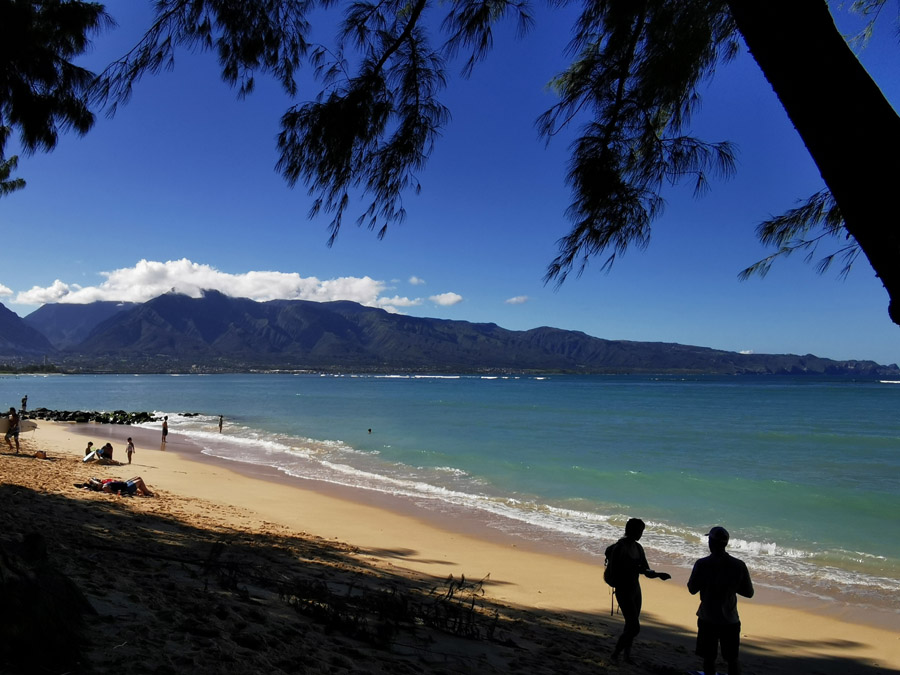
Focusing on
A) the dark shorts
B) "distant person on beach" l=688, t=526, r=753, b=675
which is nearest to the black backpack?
"distant person on beach" l=688, t=526, r=753, b=675

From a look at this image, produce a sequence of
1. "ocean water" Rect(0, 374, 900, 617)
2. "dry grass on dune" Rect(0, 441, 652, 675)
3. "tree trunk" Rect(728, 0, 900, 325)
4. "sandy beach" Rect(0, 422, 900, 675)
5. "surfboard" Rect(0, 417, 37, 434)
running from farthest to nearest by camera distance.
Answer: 1. "surfboard" Rect(0, 417, 37, 434)
2. "ocean water" Rect(0, 374, 900, 617)
3. "sandy beach" Rect(0, 422, 900, 675)
4. "dry grass on dune" Rect(0, 441, 652, 675)
5. "tree trunk" Rect(728, 0, 900, 325)

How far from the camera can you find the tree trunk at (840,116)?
65.0 inches

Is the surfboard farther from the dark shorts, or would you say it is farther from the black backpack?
the dark shorts

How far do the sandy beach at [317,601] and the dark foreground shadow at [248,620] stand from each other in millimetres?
15

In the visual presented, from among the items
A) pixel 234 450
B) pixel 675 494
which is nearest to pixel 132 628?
pixel 675 494

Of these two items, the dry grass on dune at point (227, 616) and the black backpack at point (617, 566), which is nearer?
the dry grass on dune at point (227, 616)

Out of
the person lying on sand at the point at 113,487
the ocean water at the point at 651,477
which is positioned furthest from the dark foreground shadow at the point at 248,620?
the ocean water at the point at 651,477

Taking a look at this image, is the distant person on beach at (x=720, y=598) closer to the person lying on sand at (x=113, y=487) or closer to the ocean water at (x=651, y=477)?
the ocean water at (x=651, y=477)

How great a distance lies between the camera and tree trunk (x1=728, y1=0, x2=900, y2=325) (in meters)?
1.65

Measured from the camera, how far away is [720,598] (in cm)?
408

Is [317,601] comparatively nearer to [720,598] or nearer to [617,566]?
[617,566]

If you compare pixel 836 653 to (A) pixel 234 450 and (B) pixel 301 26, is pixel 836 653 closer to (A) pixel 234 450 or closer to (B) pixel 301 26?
(B) pixel 301 26

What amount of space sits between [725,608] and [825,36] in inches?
148

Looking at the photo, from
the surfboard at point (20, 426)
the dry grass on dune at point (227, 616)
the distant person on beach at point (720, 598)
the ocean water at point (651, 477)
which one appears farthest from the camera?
the surfboard at point (20, 426)
